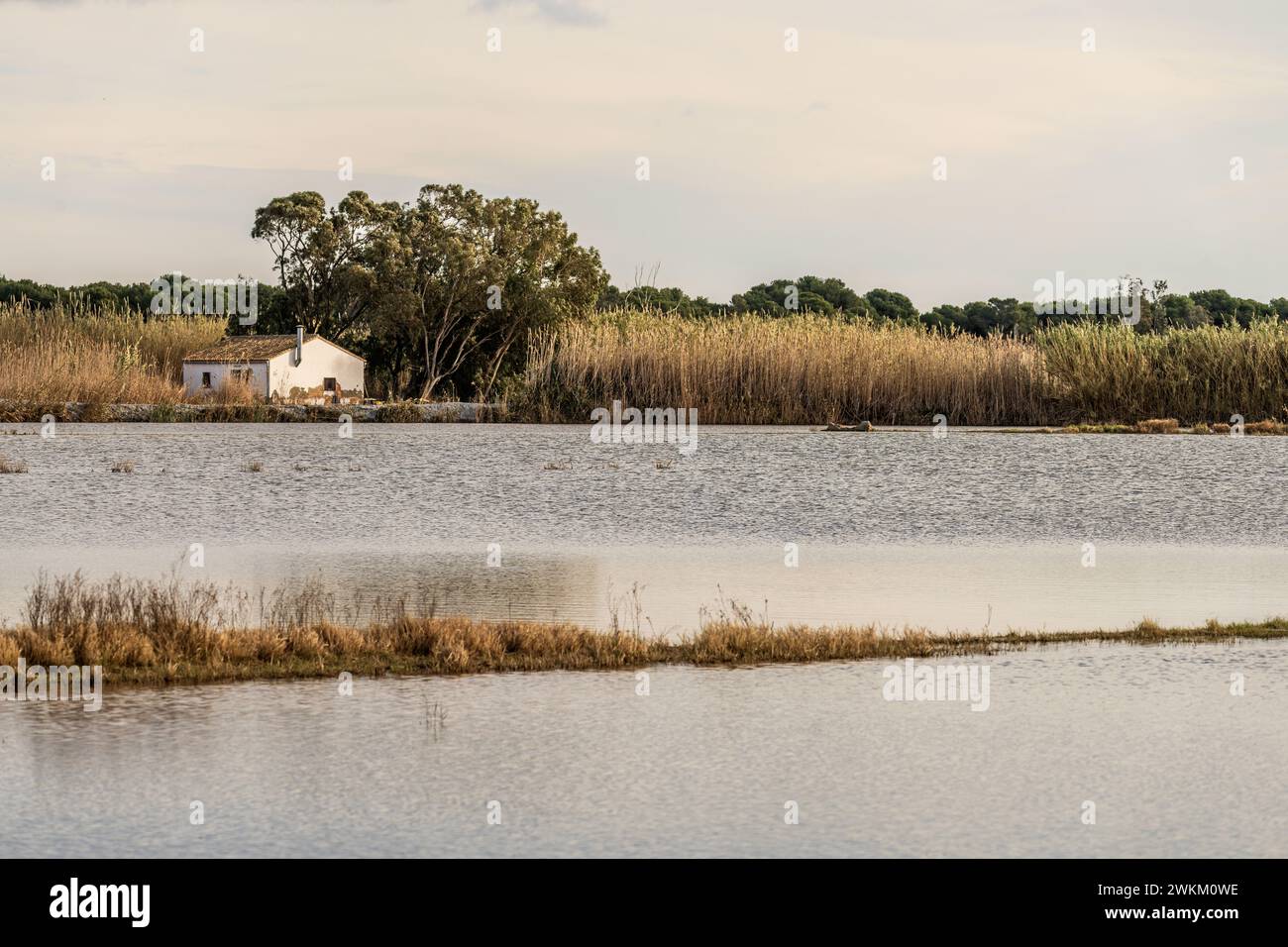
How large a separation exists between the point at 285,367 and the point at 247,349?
1.98m

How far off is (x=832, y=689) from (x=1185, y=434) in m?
27.9

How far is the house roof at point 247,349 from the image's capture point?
68562mm

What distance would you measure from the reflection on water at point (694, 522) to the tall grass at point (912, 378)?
5.16 m

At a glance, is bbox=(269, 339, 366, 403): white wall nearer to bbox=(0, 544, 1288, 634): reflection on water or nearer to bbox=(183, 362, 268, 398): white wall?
bbox=(183, 362, 268, 398): white wall

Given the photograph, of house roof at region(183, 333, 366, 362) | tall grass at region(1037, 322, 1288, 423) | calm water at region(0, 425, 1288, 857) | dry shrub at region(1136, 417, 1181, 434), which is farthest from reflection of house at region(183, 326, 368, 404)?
calm water at region(0, 425, 1288, 857)

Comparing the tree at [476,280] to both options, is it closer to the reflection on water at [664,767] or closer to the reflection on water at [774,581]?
the reflection on water at [774,581]

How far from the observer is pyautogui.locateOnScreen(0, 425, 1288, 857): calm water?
758cm

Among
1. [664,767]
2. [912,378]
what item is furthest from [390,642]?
[912,378]

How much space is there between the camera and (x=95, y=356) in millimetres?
51562

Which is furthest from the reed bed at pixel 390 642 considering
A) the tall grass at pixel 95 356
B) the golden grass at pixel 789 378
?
the tall grass at pixel 95 356

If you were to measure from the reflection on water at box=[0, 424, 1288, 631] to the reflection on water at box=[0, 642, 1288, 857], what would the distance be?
2.77 meters

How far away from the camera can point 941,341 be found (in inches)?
1737

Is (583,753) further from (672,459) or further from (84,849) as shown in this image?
(672,459)

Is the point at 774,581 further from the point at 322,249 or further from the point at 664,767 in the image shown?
the point at 322,249
